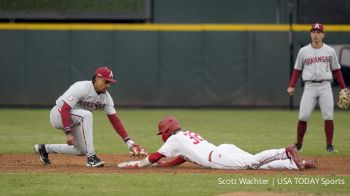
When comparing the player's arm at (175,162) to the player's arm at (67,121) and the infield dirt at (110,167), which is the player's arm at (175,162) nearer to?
the infield dirt at (110,167)

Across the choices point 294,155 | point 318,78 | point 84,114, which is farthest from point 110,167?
point 318,78

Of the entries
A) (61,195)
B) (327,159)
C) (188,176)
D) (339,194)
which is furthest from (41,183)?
(327,159)

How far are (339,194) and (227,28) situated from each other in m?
14.7

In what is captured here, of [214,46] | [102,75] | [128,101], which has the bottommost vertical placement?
[128,101]

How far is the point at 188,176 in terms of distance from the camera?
974 cm

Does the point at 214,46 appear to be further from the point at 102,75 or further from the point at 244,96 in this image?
the point at 102,75

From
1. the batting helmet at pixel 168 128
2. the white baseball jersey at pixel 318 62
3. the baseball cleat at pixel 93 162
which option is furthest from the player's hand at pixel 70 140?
the white baseball jersey at pixel 318 62

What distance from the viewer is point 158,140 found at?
1519cm

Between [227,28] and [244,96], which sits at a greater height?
[227,28]

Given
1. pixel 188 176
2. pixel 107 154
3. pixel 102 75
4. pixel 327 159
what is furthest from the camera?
pixel 107 154

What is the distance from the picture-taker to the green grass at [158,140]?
28.8ft

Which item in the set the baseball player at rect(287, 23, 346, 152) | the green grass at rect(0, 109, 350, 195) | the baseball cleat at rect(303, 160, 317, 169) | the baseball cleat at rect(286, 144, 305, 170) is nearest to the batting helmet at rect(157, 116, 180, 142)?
the green grass at rect(0, 109, 350, 195)

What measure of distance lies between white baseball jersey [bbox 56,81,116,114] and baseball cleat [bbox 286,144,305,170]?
232cm

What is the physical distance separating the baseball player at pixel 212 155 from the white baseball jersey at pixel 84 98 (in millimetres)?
919
